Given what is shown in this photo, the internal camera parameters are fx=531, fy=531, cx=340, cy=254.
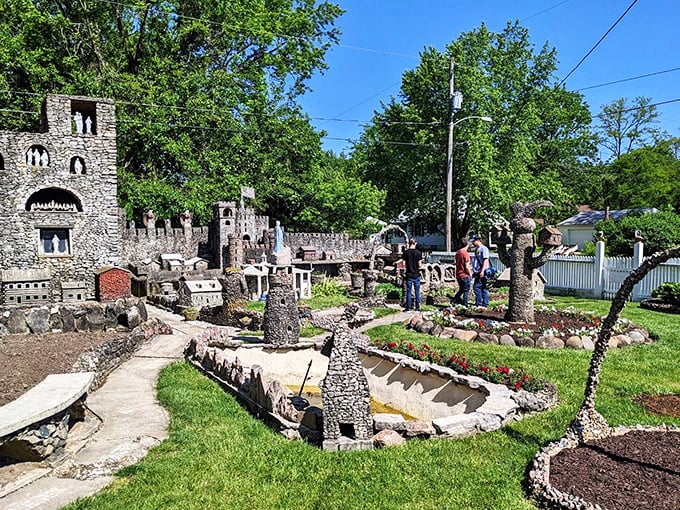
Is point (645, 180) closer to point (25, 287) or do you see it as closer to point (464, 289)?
point (464, 289)

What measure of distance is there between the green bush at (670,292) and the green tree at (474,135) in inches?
545

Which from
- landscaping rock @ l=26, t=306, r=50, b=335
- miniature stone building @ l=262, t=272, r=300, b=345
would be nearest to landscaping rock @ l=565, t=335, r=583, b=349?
miniature stone building @ l=262, t=272, r=300, b=345

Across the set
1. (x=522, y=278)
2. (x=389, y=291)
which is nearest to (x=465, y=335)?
(x=522, y=278)

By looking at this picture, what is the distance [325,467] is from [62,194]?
17945 mm

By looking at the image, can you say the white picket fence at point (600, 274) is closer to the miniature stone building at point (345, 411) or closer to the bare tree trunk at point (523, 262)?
the bare tree trunk at point (523, 262)

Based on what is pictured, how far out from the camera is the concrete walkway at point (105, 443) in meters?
5.12

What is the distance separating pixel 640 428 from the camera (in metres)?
5.88

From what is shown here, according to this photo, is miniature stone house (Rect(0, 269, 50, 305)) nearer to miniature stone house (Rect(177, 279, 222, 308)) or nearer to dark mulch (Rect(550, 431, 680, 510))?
miniature stone house (Rect(177, 279, 222, 308))

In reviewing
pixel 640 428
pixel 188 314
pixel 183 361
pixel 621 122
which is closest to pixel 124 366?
pixel 183 361

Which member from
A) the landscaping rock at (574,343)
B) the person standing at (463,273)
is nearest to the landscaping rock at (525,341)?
the landscaping rock at (574,343)

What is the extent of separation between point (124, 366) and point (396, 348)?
5.15m

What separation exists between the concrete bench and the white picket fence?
16606 mm

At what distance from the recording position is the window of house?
1922cm

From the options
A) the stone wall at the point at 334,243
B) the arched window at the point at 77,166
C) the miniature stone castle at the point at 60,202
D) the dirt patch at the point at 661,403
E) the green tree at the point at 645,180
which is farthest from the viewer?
the green tree at the point at 645,180
